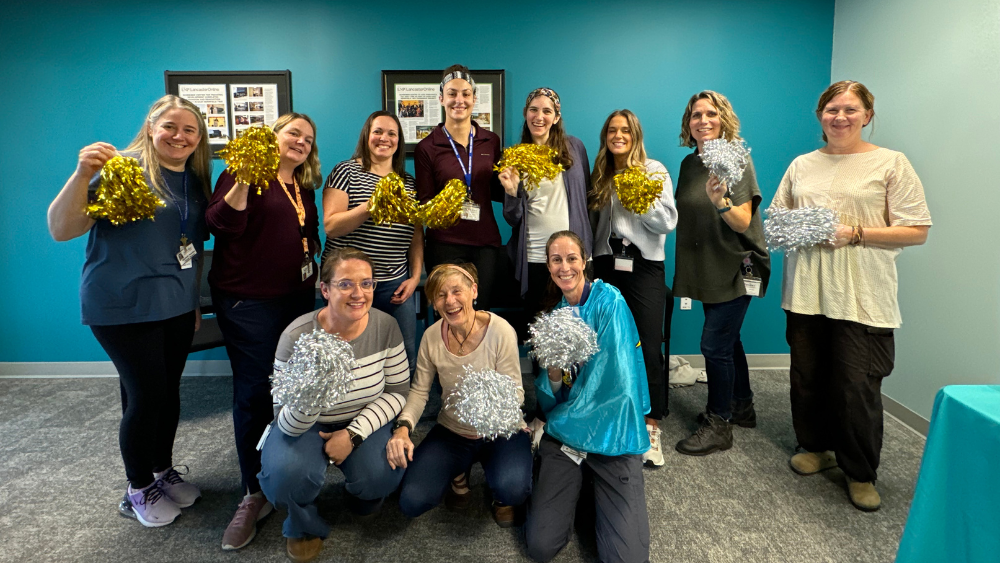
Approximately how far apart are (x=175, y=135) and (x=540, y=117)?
5.51 ft

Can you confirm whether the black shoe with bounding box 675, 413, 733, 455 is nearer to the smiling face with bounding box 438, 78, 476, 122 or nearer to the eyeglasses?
the eyeglasses

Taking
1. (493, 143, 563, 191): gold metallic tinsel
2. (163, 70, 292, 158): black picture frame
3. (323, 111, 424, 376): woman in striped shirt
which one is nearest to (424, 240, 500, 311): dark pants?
(323, 111, 424, 376): woman in striped shirt

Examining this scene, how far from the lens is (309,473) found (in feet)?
6.68

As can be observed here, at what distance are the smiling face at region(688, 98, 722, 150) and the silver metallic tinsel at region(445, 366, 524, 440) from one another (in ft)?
5.74

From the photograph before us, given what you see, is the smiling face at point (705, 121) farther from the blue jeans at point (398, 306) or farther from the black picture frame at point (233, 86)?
the black picture frame at point (233, 86)

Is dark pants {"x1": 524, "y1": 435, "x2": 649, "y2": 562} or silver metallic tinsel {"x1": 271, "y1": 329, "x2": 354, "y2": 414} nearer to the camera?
silver metallic tinsel {"x1": 271, "y1": 329, "x2": 354, "y2": 414}

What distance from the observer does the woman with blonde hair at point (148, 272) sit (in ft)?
6.84

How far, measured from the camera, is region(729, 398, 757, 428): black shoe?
3.35m

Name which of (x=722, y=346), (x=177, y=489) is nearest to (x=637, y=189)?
(x=722, y=346)

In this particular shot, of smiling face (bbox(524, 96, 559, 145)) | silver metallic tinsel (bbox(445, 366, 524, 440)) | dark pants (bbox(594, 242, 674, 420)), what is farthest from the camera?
dark pants (bbox(594, 242, 674, 420))

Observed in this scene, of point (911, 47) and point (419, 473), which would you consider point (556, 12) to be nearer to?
point (911, 47)

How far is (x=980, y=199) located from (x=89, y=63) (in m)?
6.18

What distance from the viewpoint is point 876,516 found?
239 centimetres

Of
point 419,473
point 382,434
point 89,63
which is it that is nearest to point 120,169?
point 382,434
